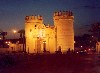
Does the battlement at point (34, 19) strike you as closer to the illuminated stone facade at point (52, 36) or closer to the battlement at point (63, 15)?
the illuminated stone facade at point (52, 36)

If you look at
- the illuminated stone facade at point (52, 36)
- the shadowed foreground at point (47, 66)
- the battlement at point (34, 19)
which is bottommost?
the shadowed foreground at point (47, 66)

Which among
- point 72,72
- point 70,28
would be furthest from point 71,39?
point 72,72

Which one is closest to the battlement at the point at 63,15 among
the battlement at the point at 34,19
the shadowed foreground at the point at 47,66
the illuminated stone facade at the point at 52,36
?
the illuminated stone facade at the point at 52,36

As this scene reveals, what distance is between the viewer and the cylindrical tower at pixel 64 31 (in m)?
90.6

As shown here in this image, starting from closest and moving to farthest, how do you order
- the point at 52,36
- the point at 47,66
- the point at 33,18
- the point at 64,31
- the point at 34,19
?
the point at 47,66 < the point at 64,31 < the point at 52,36 < the point at 34,19 < the point at 33,18

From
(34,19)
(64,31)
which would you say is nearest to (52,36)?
(64,31)

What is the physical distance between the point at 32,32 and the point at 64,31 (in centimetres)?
898

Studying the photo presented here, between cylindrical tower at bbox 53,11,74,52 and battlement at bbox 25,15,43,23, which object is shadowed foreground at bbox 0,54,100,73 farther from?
battlement at bbox 25,15,43,23

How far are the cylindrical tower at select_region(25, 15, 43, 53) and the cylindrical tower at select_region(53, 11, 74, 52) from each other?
5690 mm

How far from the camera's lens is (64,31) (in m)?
91.7

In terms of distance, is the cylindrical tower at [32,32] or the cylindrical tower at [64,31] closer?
the cylindrical tower at [64,31]

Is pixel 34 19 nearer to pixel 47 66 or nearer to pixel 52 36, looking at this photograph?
pixel 52 36

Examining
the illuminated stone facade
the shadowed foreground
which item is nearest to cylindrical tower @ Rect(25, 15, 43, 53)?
the illuminated stone facade

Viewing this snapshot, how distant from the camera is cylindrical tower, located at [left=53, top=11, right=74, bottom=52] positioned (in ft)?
297
